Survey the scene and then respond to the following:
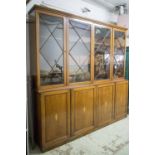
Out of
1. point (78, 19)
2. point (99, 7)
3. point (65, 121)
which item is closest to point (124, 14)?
point (99, 7)

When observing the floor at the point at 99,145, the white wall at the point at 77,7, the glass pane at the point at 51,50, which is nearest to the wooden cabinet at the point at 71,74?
the glass pane at the point at 51,50

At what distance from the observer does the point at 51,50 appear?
2.41m

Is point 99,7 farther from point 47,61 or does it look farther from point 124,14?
point 47,61

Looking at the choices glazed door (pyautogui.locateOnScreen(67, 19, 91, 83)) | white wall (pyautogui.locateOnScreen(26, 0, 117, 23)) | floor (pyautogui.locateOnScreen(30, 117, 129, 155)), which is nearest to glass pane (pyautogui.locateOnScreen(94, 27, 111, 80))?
glazed door (pyautogui.locateOnScreen(67, 19, 91, 83))

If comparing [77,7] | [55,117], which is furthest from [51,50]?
[77,7]

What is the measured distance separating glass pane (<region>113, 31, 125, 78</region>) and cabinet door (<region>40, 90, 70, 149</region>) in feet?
4.88

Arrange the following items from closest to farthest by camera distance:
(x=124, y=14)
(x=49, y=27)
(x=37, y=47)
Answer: (x=37, y=47) < (x=49, y=27) < (x=124, y=14)

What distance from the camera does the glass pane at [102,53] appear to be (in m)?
2.98

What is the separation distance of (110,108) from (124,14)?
7.48 ft

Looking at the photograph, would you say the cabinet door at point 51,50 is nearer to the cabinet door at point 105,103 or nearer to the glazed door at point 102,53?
the glazed door at point 102,53

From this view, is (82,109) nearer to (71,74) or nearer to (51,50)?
(71,74)

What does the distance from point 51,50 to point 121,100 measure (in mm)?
1964

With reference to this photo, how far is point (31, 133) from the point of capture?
93.3 inches
